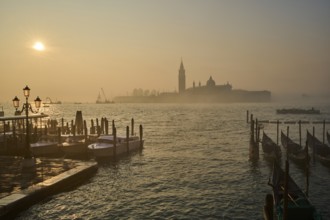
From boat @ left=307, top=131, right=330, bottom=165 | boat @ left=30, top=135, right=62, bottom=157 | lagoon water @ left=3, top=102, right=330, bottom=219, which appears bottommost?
lagoon water @ left=3, top=102, right=330, bottom=219

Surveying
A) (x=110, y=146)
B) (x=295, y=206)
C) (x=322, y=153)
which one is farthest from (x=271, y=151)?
(x=295, y=206)

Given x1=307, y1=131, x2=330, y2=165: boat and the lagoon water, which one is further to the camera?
x1=307, y1=131, x2=330, y2=165: boat

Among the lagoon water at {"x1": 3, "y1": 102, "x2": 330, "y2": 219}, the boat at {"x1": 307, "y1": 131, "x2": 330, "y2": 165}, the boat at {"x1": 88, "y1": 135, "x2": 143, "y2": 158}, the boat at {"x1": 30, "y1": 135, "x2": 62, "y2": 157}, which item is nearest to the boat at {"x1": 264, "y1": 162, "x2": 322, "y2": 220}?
the lagoon water at {"x1": 3, "y1": 102, "x2": 330, "y2": 219}

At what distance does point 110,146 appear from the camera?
102 ft

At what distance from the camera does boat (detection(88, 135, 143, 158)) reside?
30250mm

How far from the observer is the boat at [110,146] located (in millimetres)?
30250

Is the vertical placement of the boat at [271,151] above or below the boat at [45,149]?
below

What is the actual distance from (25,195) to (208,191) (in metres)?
10.8

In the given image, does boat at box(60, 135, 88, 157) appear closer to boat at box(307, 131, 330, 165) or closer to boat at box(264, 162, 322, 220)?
boat at box(264, 162, 322, 220)

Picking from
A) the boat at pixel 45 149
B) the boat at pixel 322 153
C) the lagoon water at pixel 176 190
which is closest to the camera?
the lagoon water at pixel 176 190

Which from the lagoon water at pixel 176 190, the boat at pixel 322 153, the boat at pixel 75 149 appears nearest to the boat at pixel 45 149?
the boat at pixel 75 149

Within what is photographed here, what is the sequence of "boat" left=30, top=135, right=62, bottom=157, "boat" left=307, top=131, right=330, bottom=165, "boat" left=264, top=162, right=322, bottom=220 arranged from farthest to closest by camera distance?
"boat" left=30, top=135, right=62, bottom=157, "boat" left=307, top=131, right=330, bottom=165, "boat" left=264, top=162, right=322, bottom=220

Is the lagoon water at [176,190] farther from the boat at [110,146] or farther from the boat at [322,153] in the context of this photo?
the boat at [110,146]

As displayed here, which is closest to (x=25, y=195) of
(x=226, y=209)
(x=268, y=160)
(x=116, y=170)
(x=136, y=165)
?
(x=226, y=209)
